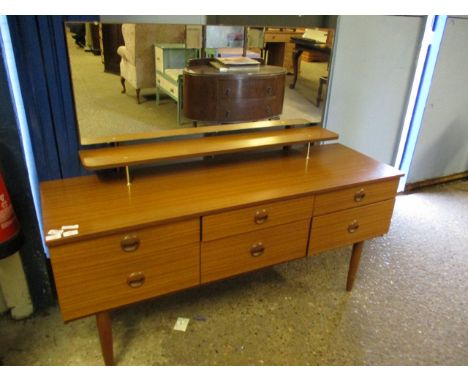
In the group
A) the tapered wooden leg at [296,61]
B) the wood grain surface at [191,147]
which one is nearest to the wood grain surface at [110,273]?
the wood grain surface at [191,147]

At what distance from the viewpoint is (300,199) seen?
140cm

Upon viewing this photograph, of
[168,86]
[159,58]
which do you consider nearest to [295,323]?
[168,86]

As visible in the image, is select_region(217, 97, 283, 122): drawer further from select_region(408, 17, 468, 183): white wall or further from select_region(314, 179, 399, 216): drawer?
select_region(408, 17, 468, 183): white wall

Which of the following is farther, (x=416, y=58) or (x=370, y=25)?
(x=416, y=58)

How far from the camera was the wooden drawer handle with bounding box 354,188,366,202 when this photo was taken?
5.02 ft

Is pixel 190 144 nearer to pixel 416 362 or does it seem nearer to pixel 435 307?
pixel 416 362

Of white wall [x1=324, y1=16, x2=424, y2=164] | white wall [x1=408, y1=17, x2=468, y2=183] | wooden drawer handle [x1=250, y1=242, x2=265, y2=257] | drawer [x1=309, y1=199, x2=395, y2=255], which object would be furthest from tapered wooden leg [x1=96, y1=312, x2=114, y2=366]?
white wall [x1=408, y1=17, x2=468, y2=183]

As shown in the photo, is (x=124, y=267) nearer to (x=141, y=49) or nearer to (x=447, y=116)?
(x=141, y=49)

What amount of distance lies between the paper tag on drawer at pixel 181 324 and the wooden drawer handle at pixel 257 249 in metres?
0.52

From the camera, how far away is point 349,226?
1.60 m

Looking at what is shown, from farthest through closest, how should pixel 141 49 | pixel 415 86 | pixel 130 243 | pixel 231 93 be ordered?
pixel 415 86 → pixel 231 93 → pixel 141 49 → pixel 130 243

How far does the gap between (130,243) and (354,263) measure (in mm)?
1156

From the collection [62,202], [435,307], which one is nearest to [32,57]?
[62,202]
